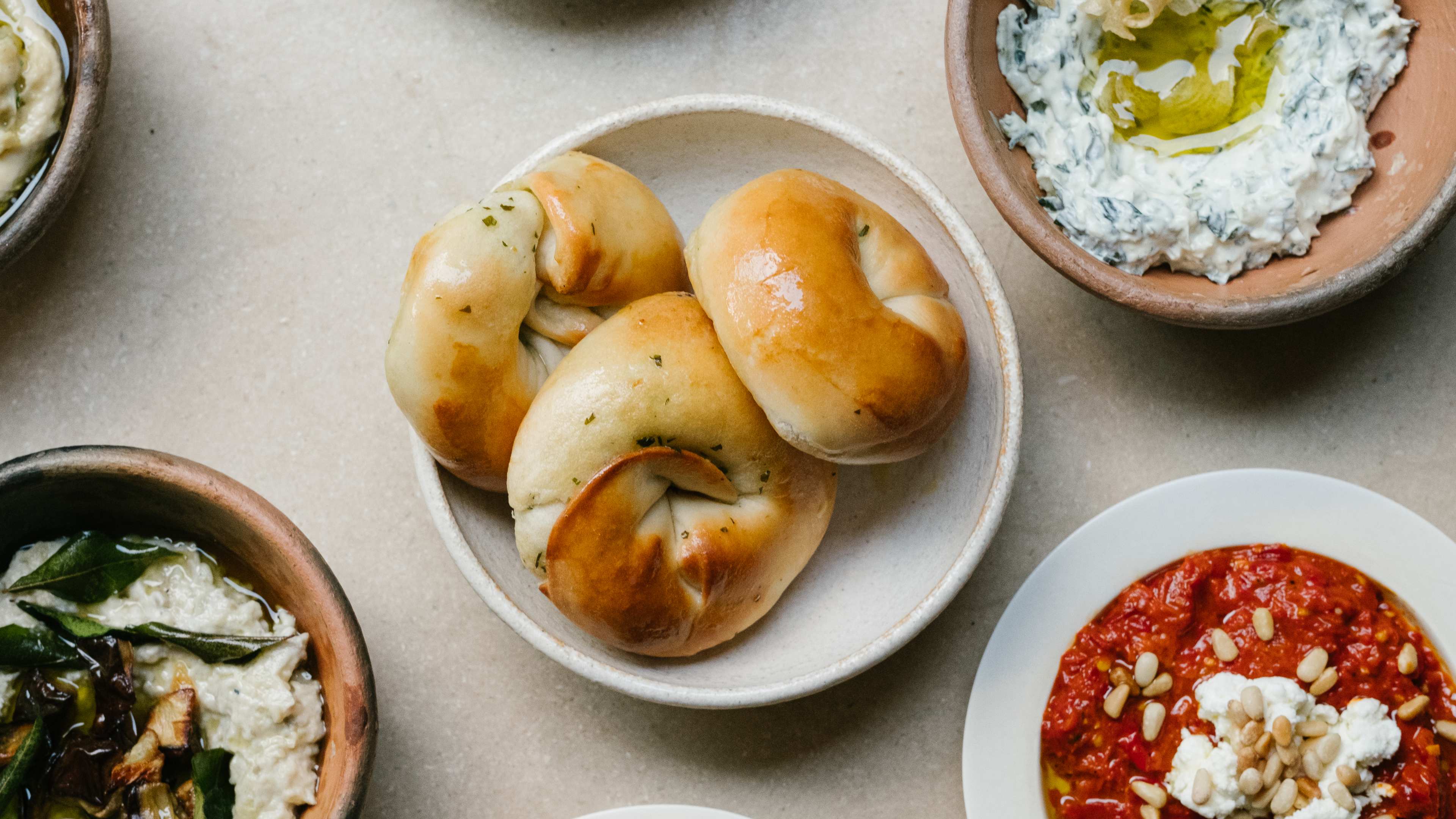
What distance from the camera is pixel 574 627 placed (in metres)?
1.50

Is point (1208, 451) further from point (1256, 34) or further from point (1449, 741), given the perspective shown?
point (1256, 34)

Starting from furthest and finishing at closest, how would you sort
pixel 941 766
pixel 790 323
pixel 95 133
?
pixel 941 766, pixel 95 133, pixel 790 323

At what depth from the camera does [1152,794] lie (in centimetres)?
151

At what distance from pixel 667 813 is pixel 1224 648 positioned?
0.81 metres

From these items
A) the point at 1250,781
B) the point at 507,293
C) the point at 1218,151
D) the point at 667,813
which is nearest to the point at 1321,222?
the point at 1218,151

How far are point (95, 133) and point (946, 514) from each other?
1281 mm

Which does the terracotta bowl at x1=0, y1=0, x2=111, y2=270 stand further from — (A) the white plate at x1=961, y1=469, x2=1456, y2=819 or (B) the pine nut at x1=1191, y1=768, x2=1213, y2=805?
(B) the pine nut at x1=1191, y1=768, x2=1213, y2=805

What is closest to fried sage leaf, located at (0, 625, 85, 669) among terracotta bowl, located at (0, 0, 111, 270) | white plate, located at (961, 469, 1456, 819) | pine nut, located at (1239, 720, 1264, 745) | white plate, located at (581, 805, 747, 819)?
terracotta bowl, located at (0, 0, 111, 270)

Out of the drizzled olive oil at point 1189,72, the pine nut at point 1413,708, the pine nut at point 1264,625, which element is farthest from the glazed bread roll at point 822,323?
the pine nut at point 1413,708

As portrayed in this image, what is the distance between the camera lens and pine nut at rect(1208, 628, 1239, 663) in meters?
1.52

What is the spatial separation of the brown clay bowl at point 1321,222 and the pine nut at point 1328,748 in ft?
1.92

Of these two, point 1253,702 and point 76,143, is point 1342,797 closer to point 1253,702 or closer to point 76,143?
point 1253,702

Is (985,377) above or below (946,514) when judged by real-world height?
above

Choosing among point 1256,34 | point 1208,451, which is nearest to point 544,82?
point 1256,34
